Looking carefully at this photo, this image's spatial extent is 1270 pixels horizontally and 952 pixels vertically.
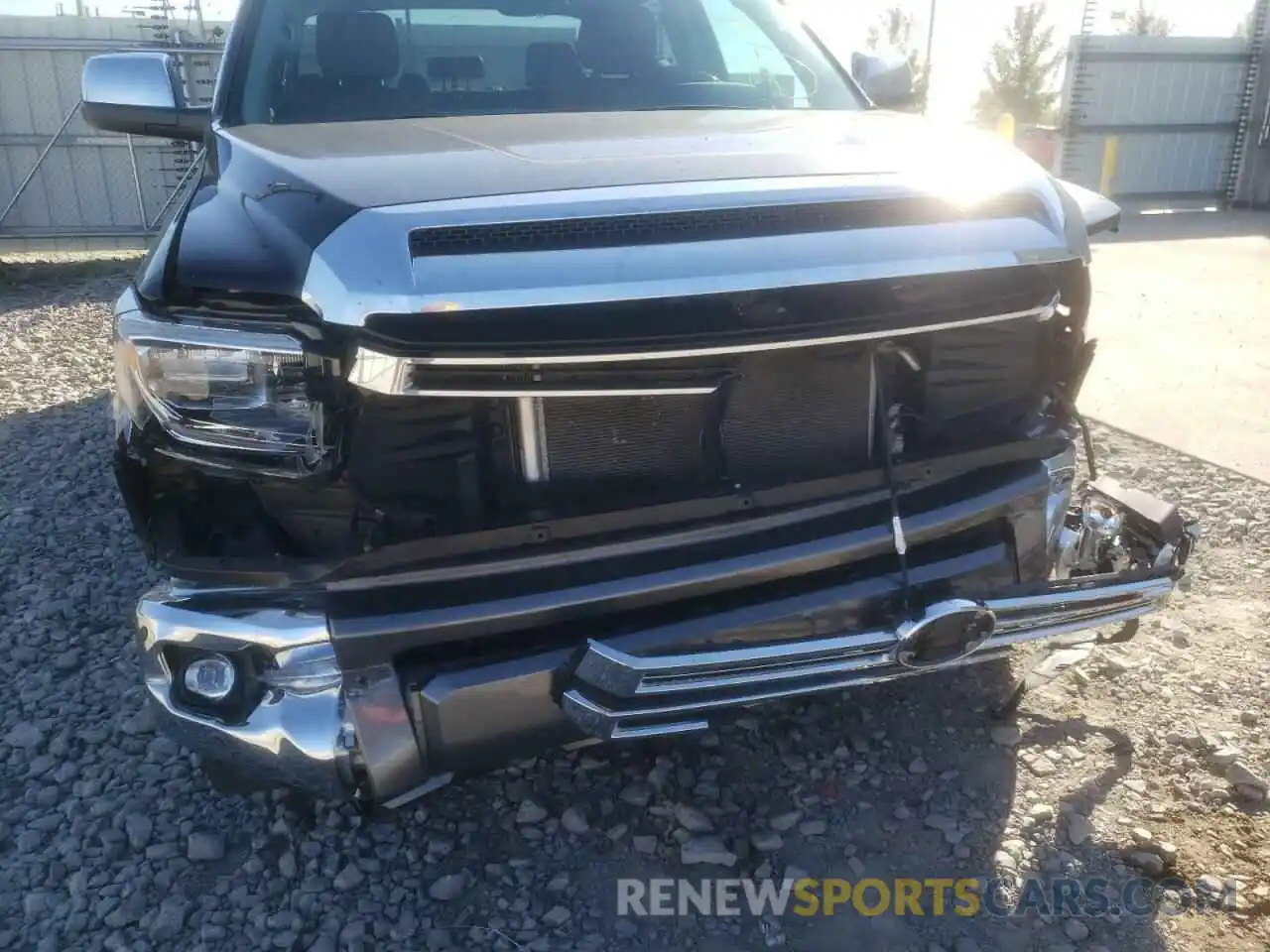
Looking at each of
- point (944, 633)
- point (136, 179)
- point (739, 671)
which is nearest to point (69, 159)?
point (136, 179)

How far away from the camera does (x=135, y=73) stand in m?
3.23

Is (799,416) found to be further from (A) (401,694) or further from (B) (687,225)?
(A) (401,694)

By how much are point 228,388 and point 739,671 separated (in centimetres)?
108

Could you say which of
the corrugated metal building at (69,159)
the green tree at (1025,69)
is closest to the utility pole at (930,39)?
the green tree at (1025,69)

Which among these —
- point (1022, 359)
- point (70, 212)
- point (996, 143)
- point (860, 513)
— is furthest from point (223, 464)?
point (70, 212)

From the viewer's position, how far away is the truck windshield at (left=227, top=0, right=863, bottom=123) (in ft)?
9.76

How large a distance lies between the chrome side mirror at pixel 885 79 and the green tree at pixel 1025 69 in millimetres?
25429

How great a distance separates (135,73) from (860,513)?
263 centimetres

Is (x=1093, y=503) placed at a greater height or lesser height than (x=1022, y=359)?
lesser

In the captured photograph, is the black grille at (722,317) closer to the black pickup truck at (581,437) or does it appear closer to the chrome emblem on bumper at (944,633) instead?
the black pickup truck at (581,437)

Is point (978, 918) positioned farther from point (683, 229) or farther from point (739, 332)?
point (683, 229)

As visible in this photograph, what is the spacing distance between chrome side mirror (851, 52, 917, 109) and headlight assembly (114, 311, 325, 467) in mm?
2426

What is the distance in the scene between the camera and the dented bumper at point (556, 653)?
1.88m

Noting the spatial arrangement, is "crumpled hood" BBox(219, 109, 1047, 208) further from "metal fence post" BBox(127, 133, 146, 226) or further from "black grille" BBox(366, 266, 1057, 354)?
"metal fence post" BBox(127, 133, 146, 226)
